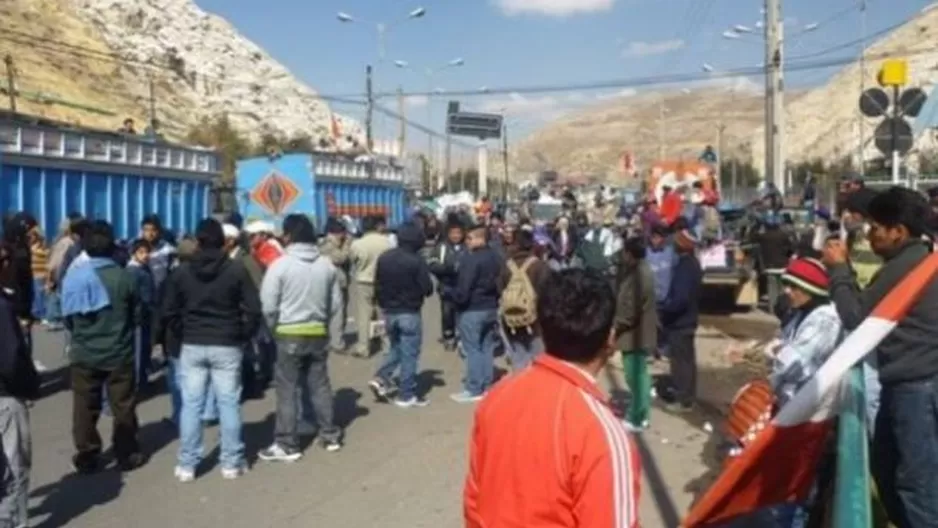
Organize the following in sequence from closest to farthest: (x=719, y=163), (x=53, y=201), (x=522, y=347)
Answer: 1. (x=522, y=347)
2. (x=53, y=201)
3. (x=719, y=163)

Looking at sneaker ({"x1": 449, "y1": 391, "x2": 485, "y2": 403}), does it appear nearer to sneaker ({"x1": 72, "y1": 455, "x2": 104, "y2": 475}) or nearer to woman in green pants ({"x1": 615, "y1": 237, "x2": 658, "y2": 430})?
woman in green pants ({"x1": 615, "y1": 237, "x2": 658, "y2": 430})

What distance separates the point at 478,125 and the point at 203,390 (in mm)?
37951

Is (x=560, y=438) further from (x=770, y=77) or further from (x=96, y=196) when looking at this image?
(x=770, y=77)

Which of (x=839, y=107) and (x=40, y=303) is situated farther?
(x=839, y=107)

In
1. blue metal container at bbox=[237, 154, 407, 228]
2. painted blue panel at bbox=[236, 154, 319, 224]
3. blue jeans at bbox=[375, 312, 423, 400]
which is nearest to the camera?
blue jeans at bbox=[375, 312, 423, 400]

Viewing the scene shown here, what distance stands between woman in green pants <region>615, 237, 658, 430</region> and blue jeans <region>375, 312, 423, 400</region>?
2.24 meters

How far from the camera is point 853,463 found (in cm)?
375

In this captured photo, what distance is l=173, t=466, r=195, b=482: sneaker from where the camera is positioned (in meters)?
8.25

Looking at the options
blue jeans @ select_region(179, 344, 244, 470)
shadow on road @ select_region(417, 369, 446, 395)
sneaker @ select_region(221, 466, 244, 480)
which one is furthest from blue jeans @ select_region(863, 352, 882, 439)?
shadow on road @ select_region(417, 369, 446, 395)

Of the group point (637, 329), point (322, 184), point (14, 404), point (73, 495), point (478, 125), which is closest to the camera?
point (14, 404)

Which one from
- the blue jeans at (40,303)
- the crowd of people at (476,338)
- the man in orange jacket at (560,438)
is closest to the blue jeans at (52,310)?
the blue jeans at (40,303)

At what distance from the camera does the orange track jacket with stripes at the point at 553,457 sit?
2.85 metres

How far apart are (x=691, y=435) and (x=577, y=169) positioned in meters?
172

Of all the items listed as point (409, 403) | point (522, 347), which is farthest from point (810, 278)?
point (409, 403)
